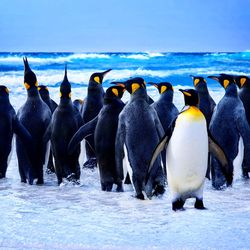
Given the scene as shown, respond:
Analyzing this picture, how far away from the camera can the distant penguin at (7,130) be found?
5.27 m

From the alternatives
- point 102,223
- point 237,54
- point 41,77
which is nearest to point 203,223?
point 102,223

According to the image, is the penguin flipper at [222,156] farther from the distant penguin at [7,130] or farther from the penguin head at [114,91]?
the distant penguin at [7,130]

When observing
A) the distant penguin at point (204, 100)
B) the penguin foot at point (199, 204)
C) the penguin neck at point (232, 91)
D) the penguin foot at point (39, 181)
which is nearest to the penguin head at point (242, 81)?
the distant penguin at point (204, 100)

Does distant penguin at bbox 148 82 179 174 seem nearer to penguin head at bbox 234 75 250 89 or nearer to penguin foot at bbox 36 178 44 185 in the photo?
penguin head at bbox 234 75 250 89

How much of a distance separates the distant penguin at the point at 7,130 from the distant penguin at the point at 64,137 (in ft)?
0.70

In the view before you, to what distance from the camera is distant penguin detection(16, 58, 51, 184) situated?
5.42 metres

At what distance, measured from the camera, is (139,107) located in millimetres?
4461

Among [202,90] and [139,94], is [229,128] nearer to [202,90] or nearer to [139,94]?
[139,94]

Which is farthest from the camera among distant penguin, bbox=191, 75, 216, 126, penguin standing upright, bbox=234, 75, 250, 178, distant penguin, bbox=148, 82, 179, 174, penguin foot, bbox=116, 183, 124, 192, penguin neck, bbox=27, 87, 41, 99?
distant penguin, bbox=191, 75, 216, 126

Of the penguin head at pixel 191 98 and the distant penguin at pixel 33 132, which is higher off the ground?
the penguin head at pixel 191 98

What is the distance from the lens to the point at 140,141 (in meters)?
4.40

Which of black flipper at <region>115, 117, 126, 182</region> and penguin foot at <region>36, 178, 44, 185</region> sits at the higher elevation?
black flipper at <region>115, 117, 126, 182</region>

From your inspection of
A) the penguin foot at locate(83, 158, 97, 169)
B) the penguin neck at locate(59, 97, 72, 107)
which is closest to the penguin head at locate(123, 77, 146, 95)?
the penguin neck at locate(59, 97, 72, 107)

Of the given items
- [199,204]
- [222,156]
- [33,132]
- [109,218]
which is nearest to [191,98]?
[222,156]
